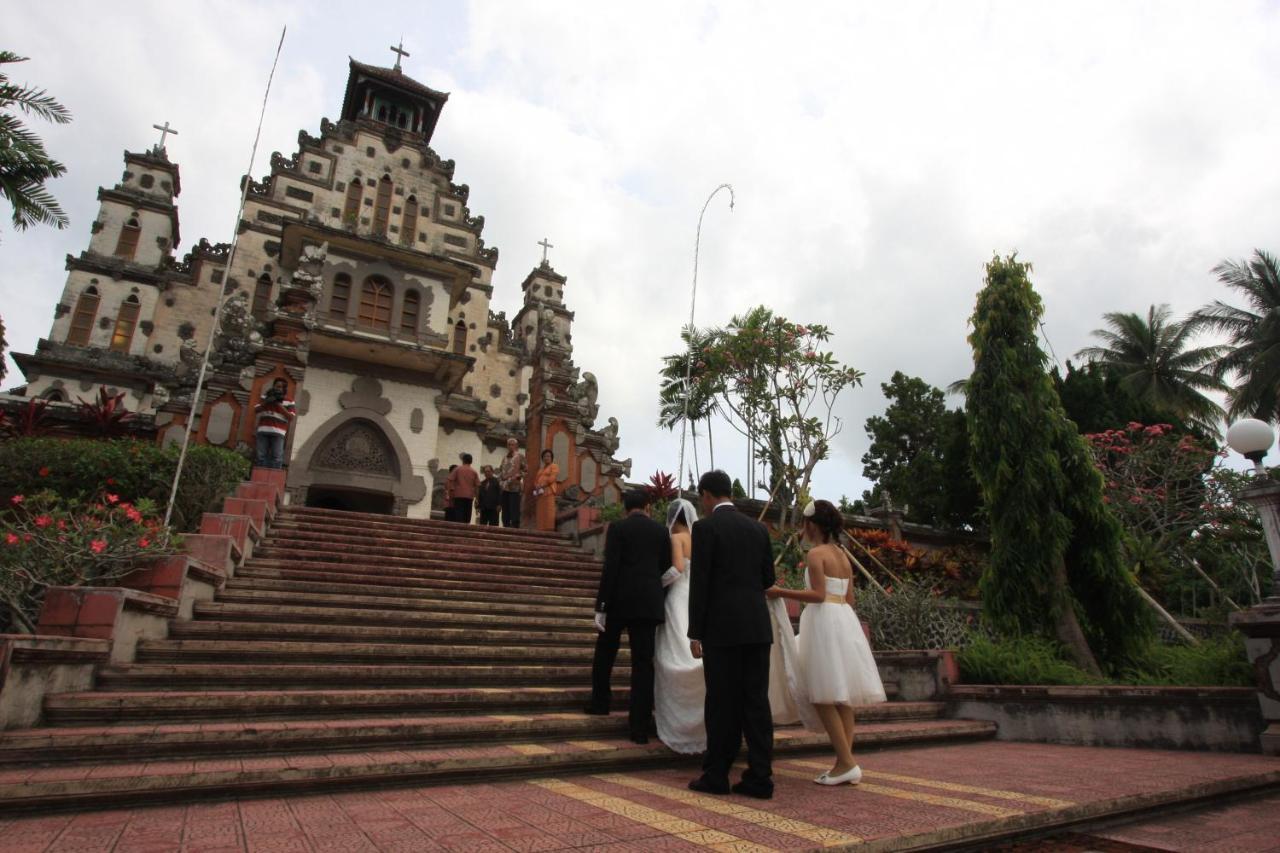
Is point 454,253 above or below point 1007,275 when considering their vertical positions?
above

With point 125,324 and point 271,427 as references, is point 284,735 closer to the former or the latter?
point 271,427

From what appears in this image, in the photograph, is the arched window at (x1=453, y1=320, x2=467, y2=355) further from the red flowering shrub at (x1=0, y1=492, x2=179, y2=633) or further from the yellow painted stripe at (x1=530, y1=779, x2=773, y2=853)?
the yellow painted stripe at (x1=530, y1=779, x2=773, y2=853)

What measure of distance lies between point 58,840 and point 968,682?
779 cm

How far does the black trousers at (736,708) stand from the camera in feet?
12.9

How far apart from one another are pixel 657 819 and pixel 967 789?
79.6 inches

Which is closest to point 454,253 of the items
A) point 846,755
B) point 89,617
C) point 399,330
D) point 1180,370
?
point 399,330

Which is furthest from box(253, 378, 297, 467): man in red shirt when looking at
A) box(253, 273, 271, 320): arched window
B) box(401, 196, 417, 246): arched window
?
box(401, 196, 417, 246): arched window

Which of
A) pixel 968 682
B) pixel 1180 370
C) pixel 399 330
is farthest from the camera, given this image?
pixel 1180 370

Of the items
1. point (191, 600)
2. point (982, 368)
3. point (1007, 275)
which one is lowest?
point (191, 600)

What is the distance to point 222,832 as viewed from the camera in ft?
10.2

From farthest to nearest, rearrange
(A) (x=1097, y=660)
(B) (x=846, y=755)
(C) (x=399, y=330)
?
(C) (x=399, y=330)
(A) (x=1097, y=660)
(B) (x=846, y=755)

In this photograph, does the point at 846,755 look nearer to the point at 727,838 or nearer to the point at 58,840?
the point at 727,838

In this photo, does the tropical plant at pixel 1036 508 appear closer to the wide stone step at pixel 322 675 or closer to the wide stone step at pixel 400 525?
the wide stone step at pixel 322 675

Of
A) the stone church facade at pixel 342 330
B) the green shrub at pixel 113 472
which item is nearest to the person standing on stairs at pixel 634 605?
the green shrub at pixel 113 472
